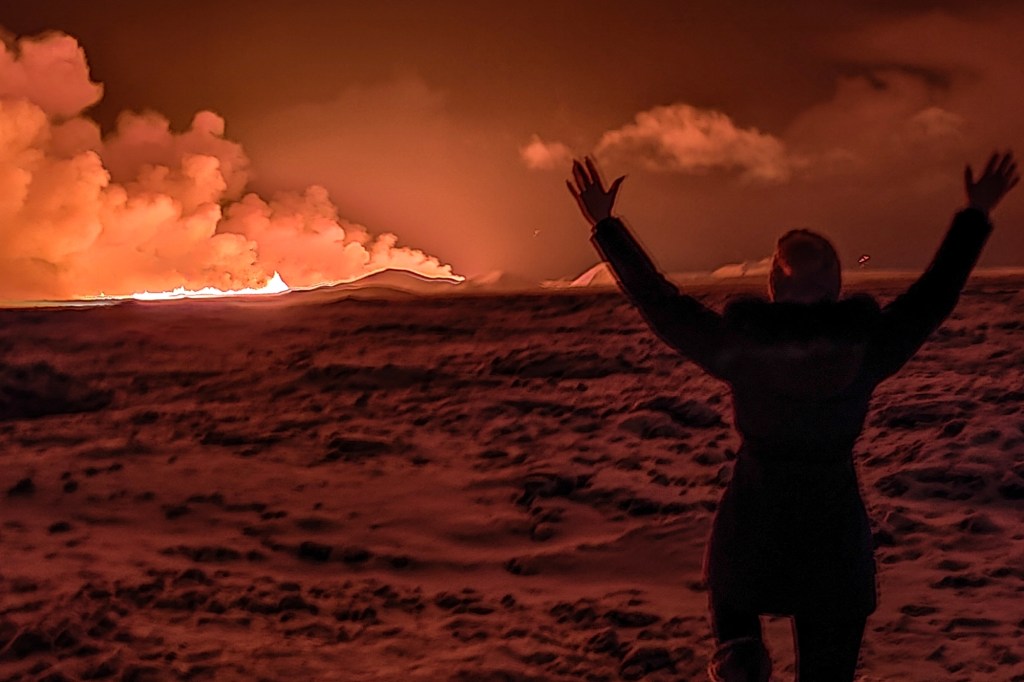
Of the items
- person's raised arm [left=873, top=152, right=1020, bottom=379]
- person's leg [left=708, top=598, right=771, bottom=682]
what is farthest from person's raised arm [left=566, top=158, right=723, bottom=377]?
person's leg [left=708, top=598, right=771, bottom=682]

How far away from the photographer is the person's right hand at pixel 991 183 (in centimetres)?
205

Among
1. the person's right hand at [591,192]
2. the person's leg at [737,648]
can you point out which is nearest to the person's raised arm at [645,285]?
the person's right hand at [591,192]

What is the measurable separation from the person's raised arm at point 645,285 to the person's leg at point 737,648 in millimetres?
527

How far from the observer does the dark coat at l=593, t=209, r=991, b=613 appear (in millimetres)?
1908

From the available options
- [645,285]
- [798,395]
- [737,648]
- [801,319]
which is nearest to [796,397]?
[798,395]

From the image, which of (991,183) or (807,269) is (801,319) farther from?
(991,183)

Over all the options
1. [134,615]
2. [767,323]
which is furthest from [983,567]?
[134,615]

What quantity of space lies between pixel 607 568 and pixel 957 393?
3537 mm

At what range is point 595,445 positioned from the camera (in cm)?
688

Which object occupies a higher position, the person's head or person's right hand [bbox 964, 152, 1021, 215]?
person's right hand [bbox 964, 152, 1021, 215]

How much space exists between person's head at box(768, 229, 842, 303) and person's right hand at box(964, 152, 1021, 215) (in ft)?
1.21

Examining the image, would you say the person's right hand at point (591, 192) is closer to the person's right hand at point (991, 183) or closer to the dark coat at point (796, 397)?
the dark coat at point (796, 397)

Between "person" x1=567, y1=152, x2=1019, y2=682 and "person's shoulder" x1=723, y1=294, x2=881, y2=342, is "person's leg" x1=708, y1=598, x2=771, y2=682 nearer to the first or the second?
"person" x1=567, y1=152, x2=1019, y2=682

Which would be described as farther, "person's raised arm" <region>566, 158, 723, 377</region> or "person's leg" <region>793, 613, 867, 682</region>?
"person's leg" <region>793, 613, 867, 682</region>
